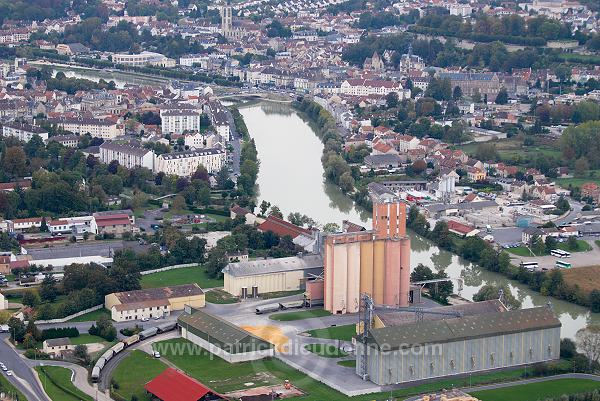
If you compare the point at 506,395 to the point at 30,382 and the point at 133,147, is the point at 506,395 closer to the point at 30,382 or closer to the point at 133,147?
the point at 30,382

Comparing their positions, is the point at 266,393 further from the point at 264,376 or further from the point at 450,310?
the point at 450,310

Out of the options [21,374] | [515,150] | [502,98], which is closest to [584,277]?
[21,374]

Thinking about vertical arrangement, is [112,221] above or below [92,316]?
above

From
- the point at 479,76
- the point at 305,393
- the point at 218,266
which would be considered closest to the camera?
the point at 305,393

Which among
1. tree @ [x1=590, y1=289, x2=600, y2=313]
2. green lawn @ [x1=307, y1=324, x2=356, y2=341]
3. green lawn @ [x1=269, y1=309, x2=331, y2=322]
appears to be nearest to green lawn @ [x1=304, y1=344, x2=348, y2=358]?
green lawn @ [x1=307, y1=324, x2=356, y2=341]

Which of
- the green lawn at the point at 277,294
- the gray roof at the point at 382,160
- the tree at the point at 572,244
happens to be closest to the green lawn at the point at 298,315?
the green lawn at the point at 277,294

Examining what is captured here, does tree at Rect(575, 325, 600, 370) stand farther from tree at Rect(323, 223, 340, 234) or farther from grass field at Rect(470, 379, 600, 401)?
tree at Rect(323, 223, 340, 234)

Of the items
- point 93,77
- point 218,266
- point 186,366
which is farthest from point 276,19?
point 186,366
